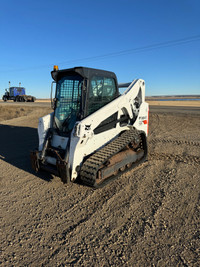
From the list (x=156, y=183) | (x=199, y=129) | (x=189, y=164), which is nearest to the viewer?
(x=156, y=183)

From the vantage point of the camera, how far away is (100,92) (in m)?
4.68

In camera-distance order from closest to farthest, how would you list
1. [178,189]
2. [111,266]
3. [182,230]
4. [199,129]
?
[111,266] → [182,230] → [178,189] → [199,129]

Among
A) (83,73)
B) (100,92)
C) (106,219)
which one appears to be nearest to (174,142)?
(100,92)

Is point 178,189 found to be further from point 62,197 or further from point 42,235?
point 42,235

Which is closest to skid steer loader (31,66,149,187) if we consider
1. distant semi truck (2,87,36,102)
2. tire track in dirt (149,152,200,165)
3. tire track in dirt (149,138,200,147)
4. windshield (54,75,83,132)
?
windshield (54,75,83,132)

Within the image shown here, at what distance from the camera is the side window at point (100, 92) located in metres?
4.45

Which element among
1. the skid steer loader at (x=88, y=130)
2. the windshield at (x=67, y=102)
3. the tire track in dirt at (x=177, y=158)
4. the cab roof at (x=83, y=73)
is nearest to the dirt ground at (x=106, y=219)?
the tire track in dirt at (x=177, y=158)

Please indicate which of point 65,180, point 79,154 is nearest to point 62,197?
point 65,180

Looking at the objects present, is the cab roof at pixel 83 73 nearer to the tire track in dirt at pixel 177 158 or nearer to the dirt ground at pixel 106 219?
the dirt ground at pixel 106 219

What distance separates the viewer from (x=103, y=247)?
8.86 ft

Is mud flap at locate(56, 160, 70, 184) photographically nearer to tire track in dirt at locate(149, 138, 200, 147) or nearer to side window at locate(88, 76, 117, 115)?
side window at locate(88, 76, 117, 115)

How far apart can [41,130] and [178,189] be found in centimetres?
350

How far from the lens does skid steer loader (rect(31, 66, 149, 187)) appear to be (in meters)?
3.91

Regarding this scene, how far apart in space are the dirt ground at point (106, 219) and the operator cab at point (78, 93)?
1543 mm
